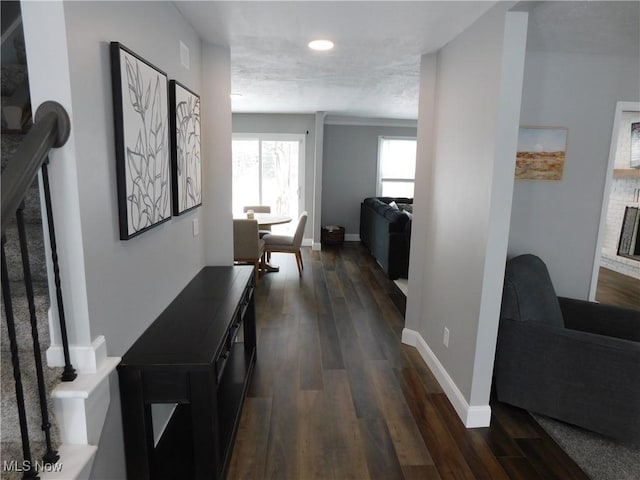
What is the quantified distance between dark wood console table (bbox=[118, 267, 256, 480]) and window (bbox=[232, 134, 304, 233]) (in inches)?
202

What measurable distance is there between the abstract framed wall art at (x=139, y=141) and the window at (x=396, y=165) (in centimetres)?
619

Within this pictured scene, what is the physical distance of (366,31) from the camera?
260 cm

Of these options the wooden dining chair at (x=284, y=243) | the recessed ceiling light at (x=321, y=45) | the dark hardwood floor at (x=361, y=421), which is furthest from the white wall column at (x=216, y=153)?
the wooden dining chair at (x=284, y=243)

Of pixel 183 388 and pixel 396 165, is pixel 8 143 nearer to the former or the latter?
pixel 183 388

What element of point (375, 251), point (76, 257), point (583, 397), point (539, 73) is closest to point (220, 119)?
point (76, 257)

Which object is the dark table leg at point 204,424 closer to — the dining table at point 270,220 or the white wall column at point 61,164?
the white wall column at point 61,164

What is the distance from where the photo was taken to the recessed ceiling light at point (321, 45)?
2840 millimetres

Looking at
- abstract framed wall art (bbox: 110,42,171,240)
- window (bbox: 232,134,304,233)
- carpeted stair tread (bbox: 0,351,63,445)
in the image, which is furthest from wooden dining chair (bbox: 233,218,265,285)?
carpeted stair tread (bbox: 0,351,63,445)

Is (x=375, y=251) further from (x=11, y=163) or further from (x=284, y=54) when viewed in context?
(x=11, y=163)

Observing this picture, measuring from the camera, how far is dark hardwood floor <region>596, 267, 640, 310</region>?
4910 mm

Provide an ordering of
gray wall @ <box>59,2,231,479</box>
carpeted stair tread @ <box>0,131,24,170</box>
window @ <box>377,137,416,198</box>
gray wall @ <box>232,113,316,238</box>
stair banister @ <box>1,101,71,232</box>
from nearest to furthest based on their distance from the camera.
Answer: stair banister @ <box>1,101,71,232</box> → gray wall @ <box>59,2,231,479</box> → carpeted stair tread @ <box>0,131,24,170</box> → gray wall @ <box>232,113,316,238</box> → window @ <box>377,137,416,198</box>

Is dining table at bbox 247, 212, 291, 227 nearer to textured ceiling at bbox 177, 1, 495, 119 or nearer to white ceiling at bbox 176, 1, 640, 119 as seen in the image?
textured ceiling at bbox 177, 1, 495, 119

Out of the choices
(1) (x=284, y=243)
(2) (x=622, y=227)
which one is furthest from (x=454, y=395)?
(2) (x=622, y=227)

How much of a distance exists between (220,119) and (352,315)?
7.55 ft
